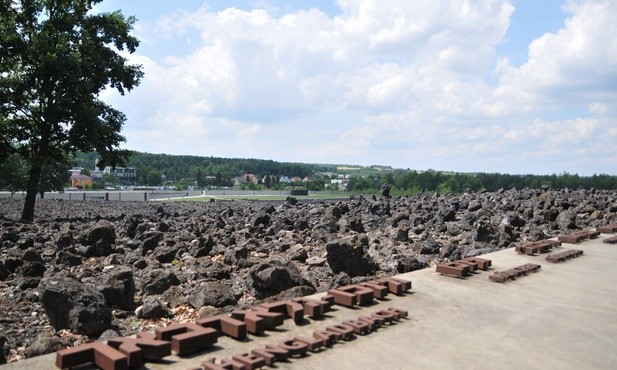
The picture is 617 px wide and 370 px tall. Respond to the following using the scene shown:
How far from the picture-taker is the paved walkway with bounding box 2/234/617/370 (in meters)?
4.72

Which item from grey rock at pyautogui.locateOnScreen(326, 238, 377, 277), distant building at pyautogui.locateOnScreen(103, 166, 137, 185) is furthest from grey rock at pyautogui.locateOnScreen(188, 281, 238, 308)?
distant building at pyautogui.locateOnScreen(103, 166, 137, 185)

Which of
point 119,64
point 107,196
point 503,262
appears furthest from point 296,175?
point 503,262

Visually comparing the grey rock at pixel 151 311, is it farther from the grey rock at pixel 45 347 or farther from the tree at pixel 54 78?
the tree at pixel 54 78

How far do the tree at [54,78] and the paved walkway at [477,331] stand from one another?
745 inches

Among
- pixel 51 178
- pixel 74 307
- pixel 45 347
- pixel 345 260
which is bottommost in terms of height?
pixel 45 347

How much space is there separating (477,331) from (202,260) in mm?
7632

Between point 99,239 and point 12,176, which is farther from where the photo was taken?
point 12,176

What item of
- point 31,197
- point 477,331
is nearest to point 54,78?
point 31,197

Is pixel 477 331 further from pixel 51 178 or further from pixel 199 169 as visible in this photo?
pixel 199 169

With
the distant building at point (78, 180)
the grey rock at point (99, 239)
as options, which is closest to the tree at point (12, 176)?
the grey rock at point (99, 239)

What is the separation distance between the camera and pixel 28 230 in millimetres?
17781

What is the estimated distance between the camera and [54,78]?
22.2m

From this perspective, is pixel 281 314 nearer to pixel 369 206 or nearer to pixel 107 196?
pixel 369 206

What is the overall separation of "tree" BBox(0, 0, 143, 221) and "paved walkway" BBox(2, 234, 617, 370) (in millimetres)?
18917
